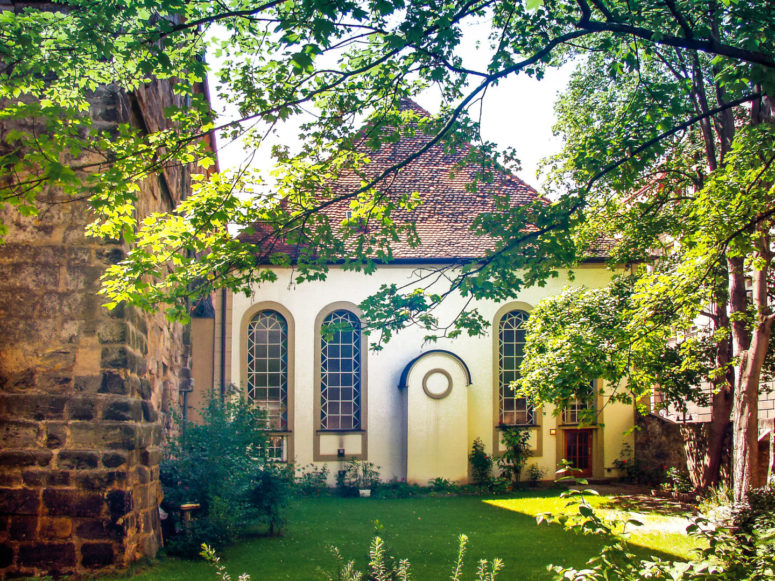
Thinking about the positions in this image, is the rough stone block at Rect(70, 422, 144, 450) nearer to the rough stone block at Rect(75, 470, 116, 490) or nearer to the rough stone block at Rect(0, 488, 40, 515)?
the rough stone block at Rect(75, 470, 116, 490)

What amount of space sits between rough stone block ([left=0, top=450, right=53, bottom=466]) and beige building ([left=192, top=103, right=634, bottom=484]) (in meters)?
10.3

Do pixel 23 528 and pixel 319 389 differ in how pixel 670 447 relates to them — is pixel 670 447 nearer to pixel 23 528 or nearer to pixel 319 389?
pixel 319 389

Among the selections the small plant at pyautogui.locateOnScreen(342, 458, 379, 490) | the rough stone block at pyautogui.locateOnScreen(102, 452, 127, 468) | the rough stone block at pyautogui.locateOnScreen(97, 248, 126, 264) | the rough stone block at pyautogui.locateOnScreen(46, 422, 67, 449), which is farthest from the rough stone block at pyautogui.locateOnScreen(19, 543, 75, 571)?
the small plant at pyautogui.locateOnScreen(342, 458, 379, 490)

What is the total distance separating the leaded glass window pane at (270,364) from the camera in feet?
57.7

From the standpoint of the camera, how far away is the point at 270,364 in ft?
58.3

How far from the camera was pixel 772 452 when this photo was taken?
461 inches

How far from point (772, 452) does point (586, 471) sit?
723 centimetres

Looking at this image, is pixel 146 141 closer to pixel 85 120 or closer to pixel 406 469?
pixel 85 120

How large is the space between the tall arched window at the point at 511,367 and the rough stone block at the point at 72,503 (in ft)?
40.5

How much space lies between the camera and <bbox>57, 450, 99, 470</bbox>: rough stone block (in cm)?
707

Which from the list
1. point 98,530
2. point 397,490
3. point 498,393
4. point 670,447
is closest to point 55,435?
point 98,530

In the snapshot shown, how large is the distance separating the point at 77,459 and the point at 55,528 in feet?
2.13

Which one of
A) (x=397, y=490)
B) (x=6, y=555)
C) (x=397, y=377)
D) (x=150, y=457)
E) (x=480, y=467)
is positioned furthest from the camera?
(x=397, y=377)

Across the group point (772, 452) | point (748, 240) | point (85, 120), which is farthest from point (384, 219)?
point (772, 452)
